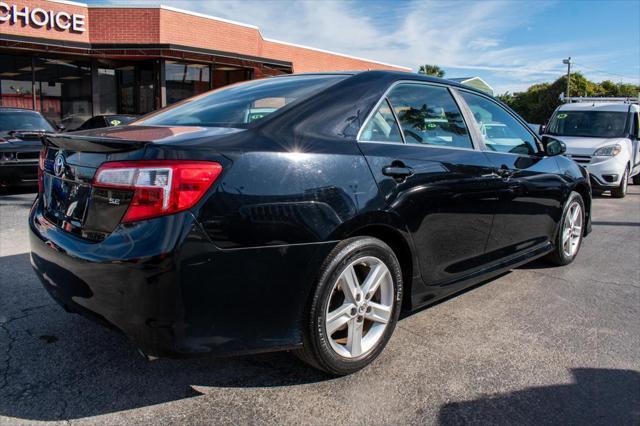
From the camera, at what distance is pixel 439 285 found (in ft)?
11.0

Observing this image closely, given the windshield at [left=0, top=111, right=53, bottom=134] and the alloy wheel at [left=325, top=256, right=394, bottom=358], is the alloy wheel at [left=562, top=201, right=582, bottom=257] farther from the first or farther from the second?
the windshield at [left=0, top=111, right=53, bottom=134]

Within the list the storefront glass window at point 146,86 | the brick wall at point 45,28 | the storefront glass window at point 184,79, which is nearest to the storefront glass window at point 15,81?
the brick wall at point 45,28

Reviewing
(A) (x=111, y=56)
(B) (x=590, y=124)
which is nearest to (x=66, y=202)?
(B) (x=590, y=124)

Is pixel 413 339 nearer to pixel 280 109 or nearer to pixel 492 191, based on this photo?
pixel 492 191

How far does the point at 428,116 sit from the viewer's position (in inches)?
138

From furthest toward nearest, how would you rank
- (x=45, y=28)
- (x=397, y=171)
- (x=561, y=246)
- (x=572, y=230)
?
(x=45, y=28)
(x=572, y=230)
(x=561, y=246)
(x=397, y=171)

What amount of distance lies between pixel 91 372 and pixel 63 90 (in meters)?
18.9

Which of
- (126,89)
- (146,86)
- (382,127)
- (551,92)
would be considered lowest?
(382,127)

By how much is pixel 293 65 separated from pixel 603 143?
1736cm

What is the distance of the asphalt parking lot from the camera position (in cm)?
250

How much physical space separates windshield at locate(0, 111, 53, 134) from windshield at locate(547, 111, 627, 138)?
10170mm

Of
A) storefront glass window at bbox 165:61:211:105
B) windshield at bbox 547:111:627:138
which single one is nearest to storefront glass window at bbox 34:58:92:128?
storefront glass window at bbox 165:61:211:105

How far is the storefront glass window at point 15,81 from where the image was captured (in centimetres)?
1764

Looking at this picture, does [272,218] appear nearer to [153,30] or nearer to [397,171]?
[397,171]
